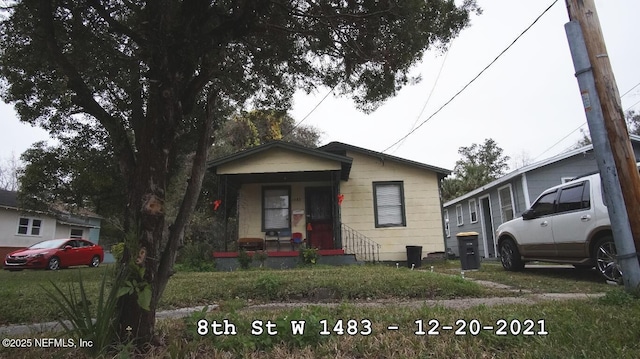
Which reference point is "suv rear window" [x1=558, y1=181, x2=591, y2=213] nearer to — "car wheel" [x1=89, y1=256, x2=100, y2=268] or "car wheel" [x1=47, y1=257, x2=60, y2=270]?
"car wheel" [x1=47, y1=257, x2=60, y2=270]

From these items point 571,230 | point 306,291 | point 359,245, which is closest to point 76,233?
point 359,245

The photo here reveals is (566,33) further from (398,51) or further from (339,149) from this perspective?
(339,149)

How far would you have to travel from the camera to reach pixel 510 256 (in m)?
9.33

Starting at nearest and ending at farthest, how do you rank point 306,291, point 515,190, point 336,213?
point 306,291
point 336,213
point 515,190

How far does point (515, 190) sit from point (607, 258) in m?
9.37

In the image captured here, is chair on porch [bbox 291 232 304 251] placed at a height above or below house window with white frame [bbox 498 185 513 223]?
below

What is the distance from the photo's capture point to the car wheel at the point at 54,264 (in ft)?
56.2

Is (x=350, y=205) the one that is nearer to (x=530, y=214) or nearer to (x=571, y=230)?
(x=530, y=214)

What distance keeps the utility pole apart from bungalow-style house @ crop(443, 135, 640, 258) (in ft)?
35.2

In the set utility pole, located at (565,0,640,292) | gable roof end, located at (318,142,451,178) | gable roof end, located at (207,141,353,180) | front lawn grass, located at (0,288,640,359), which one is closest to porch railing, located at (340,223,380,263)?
gable roof end, located at (207,141,353,180)

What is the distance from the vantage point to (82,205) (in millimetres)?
11375

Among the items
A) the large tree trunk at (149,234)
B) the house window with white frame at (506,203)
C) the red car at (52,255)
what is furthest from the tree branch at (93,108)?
the red car at (52,255)

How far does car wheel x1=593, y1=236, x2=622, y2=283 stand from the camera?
638cm

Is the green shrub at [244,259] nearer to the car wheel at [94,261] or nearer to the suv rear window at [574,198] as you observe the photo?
the suv rear window at [574,198]
